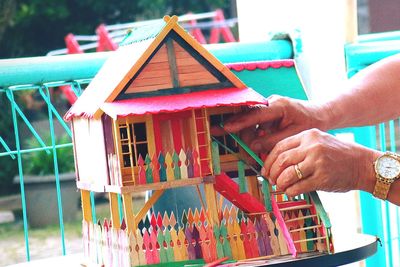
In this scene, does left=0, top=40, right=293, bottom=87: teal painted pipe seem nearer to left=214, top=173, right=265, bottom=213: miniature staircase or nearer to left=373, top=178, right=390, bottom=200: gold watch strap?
left=214, top=173, right=265, bottom=213: miniature staircase

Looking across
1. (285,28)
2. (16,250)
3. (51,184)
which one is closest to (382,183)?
(285,28)

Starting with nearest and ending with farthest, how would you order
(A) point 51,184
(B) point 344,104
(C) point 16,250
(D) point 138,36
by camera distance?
1. (D) point 138,36
2. (B) point 344,104
3. (C) point 16,250
4. (A) point 51,184

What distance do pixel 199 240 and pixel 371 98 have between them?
68cm

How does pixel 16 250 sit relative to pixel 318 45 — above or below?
below

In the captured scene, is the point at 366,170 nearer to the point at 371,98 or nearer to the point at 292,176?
the point at 292,176

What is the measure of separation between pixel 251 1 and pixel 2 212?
21.2ft

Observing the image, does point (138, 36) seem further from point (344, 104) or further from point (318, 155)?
point (344, 104)

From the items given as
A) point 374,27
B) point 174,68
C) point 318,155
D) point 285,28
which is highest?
point 374,27

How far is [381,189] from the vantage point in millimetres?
1556

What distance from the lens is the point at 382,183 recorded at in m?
1.55

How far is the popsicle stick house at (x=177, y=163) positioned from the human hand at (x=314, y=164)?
0.12 ft

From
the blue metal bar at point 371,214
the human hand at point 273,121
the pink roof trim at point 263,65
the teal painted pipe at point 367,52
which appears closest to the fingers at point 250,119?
the human hand at point 273,121

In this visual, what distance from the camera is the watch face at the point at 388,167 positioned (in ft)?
5.06

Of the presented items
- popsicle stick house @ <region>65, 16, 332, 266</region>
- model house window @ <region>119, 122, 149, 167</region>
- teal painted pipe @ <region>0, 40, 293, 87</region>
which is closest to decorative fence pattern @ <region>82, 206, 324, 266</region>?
popsicle stick house @ <region>65, 16, 332, 266</region>
